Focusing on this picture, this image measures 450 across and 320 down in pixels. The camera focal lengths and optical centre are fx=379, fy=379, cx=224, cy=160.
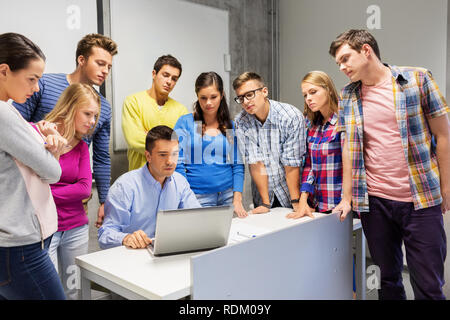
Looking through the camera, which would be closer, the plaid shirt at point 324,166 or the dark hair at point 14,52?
the dark hair at point 14,52

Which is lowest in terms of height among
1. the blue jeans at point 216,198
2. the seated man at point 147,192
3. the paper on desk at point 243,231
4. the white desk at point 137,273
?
the white desk at point 137,273

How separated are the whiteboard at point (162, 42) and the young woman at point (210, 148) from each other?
0.75 m

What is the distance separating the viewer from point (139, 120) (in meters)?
2.46

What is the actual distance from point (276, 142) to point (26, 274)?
145 cm

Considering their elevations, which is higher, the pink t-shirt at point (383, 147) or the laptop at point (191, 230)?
the pink t-shirt at point (383, 147)

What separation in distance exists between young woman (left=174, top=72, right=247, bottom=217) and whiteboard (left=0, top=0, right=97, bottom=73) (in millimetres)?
910

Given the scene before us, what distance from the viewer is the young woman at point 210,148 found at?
87.1 inches

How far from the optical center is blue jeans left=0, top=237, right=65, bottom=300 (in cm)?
114

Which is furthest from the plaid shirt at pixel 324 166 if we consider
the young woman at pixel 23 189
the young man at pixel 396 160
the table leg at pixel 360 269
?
the young woman at pixel 23 189

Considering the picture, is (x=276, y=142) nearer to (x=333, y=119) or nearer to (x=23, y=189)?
(x=333, y=119)

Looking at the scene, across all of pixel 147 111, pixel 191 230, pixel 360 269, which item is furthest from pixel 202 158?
pixel 360 269

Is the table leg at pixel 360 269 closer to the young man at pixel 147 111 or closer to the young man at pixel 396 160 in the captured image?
the young man at pixel 396 160

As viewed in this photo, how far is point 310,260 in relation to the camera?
170 centimetres
